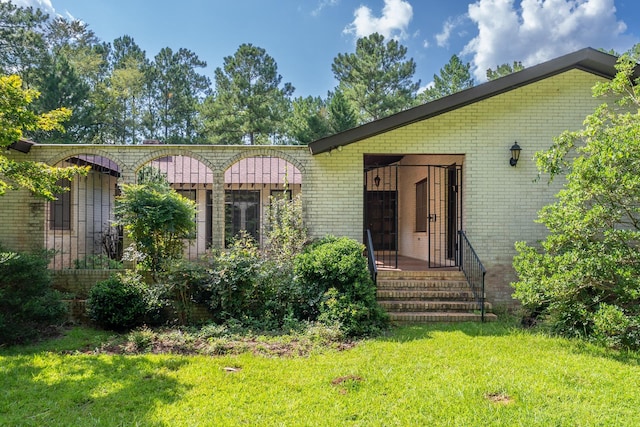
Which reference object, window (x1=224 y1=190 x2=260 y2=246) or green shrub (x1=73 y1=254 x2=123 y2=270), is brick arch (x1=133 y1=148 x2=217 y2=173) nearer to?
green shrub (x1=73 y1=254 x2=123 y2=270)

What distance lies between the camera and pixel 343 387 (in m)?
3.95

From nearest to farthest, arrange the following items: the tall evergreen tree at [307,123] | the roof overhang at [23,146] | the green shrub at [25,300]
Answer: the green shrub at [25,300], the roof overhang at [23,146], the tall evergreen tree at [307,123]

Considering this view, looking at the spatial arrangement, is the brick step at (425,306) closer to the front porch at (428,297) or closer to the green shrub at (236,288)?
the front porch at (428,297)

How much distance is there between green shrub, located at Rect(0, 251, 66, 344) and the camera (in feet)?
18.2

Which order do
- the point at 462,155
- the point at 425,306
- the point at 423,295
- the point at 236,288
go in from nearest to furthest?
the point at 236,288, the point at 425,306, the point at 423,295, the point at 462,155

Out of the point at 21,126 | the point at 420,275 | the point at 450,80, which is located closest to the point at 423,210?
the point at 420,275

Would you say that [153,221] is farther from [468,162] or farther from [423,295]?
[468,162]

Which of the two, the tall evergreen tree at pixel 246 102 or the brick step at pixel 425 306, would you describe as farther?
the tall evergreen tree at pixel 246 102

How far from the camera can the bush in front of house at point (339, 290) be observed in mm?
5812

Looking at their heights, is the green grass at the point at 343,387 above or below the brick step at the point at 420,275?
below

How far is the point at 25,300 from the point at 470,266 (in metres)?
8.01

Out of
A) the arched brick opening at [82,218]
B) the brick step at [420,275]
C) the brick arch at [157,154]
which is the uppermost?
the brick arch at [157,154]

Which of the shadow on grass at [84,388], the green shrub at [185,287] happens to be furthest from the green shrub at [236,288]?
the shadow on grass at [84,388]

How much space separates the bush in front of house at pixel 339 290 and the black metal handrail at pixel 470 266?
2.28m
